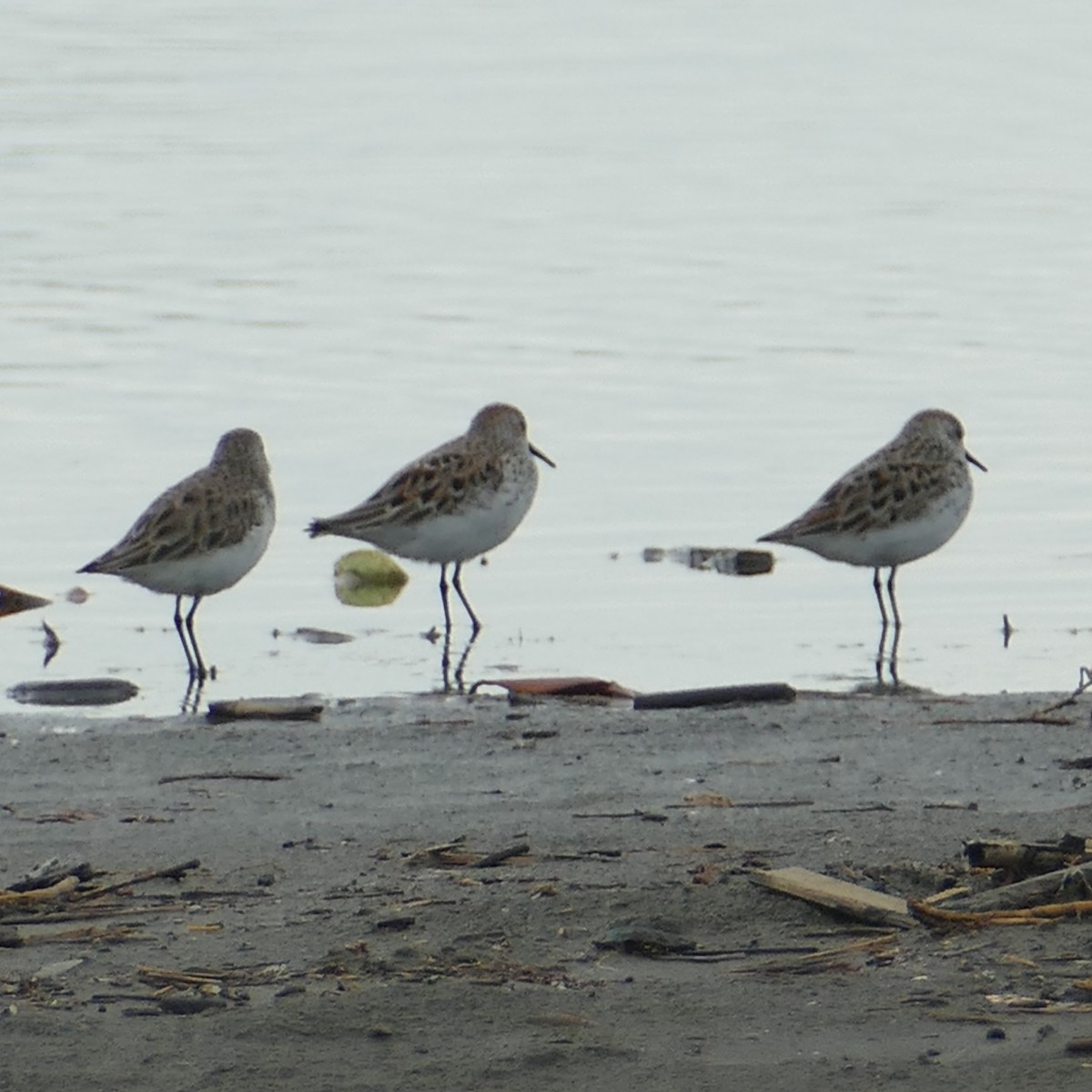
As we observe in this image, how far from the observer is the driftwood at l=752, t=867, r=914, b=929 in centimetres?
604

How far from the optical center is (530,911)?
20.2 feet

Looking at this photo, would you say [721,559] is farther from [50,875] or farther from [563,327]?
[563,327]

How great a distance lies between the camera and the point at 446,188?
2825 cm

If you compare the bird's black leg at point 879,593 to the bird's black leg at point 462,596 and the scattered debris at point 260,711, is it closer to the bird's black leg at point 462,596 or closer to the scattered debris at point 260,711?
the bird's black leg at point 462,596

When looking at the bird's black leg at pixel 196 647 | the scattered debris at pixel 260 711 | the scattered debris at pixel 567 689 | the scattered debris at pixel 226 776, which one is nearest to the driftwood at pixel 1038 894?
the scattered debris at pixel 226 776

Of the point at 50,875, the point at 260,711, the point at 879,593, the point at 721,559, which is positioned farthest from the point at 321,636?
the point at 50,875

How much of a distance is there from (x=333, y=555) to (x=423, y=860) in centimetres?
691

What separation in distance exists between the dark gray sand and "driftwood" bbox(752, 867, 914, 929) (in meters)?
0.04

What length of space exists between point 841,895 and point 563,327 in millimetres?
14304

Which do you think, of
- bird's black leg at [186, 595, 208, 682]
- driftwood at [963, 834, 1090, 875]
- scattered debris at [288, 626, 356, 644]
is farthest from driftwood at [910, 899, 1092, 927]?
scattered debris at [288, 626, 356, 644]

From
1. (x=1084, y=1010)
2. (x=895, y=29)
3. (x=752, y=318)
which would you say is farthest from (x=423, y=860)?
(x=895, y=29)

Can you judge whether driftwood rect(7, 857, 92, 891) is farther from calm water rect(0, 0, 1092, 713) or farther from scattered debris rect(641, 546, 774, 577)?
scattered debris rect(641, 546, 774, 577)

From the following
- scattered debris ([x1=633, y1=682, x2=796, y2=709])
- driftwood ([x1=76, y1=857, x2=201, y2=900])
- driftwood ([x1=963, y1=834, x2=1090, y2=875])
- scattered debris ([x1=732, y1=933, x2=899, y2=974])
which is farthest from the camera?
scattered debris ([x1=633, y1=682, x2=796, y2=709])

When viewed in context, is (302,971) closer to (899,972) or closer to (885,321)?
(899,972)
